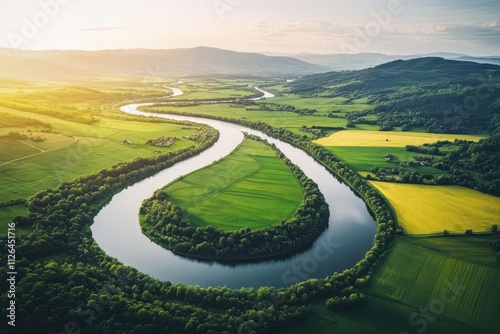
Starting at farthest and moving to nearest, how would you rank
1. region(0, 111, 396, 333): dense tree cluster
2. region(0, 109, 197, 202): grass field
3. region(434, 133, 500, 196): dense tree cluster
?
1. region(434, 133, 500, 196): dense tree cluster
2. region(0, 109, 197, 202): grass field
3. region(0, 111, 396, 333): dense tree cluster

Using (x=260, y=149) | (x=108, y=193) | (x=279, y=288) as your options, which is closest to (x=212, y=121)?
(x=260, y=149)

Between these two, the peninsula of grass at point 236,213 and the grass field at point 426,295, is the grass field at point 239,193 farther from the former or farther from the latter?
the grass field at point 426,295

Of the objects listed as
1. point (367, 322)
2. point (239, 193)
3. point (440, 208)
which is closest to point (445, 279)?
point (367, 322)

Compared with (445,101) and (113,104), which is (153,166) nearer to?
(113,104)

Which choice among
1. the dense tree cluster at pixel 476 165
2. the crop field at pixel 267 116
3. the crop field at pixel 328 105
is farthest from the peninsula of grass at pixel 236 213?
the crop field at pixel 328 105

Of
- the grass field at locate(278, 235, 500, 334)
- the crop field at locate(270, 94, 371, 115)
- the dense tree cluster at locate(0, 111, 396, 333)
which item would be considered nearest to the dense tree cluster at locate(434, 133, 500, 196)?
the grass field at locate(278, 235, 500, 334)

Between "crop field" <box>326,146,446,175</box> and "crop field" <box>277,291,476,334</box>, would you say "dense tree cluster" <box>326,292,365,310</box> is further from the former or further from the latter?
"crop field" <box>326,146,446,175</box>

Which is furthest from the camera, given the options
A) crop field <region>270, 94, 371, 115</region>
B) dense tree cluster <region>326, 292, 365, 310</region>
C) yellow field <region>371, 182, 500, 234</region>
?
crop field <region>270, 94, 371, 115</region>
